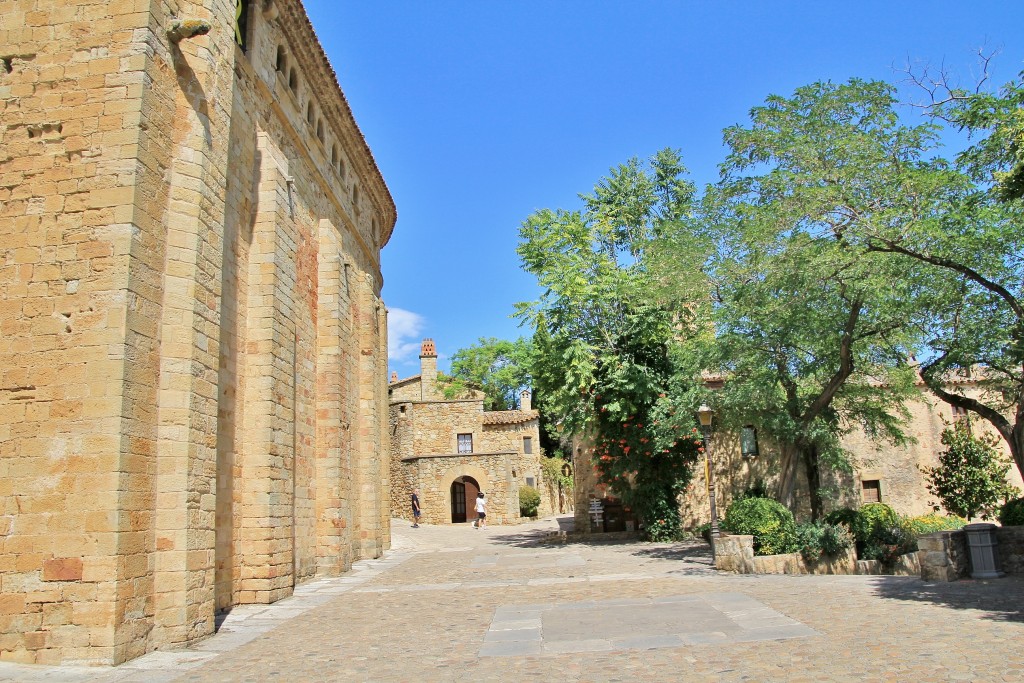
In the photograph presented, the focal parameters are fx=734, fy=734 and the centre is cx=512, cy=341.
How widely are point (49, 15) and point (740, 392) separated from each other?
13.3 meters

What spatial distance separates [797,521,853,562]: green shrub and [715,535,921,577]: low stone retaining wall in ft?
0.42

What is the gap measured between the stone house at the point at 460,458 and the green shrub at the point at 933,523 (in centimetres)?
1755

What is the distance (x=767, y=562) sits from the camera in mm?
12773

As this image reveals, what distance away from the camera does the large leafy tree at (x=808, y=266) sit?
1205 cm

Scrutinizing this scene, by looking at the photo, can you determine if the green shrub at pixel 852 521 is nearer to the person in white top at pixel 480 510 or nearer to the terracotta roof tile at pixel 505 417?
the person in white top at pixel 480 510

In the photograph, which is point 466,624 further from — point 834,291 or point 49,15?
point 834,291

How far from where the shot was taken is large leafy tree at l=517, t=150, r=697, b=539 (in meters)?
18.6

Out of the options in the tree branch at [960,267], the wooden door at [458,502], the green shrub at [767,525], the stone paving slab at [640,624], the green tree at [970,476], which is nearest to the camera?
the stone paving slab at [640,624]

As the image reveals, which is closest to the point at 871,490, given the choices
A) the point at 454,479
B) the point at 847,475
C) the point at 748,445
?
the point at 847,475

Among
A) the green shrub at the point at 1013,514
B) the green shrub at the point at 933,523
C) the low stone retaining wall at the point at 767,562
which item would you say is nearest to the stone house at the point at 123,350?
the low stone retaining wall at the point at 767,562

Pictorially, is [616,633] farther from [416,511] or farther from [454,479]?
[454,479]

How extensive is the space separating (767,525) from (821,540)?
4.34 ft

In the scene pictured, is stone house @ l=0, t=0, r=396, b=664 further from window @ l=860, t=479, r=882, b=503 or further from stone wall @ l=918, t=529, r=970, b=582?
window @ l=860, t=479, r=882, b=503

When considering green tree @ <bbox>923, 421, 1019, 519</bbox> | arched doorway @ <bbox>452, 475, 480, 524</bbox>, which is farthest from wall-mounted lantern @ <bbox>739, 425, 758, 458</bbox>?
arched doorway @ <bbox>452, 475, 480, 524</bbox>
